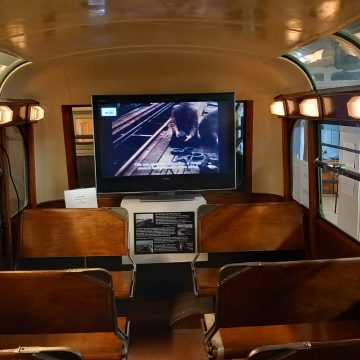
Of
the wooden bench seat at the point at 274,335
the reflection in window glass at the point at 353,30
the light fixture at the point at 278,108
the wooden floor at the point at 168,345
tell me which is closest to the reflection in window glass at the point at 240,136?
the light fixture at the point at 278,108

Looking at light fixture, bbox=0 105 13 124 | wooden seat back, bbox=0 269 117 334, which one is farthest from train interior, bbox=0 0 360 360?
wooden seat back, bbox=0 269 117 334

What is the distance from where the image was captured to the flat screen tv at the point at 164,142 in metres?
3.73

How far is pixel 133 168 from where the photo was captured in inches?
149

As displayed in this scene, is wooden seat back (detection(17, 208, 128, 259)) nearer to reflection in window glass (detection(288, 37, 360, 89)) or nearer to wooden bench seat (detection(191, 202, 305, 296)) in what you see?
wooden bench seat (detection(191, 202, 305, 296))

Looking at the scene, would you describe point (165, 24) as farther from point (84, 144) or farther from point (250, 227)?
point (84, 144)

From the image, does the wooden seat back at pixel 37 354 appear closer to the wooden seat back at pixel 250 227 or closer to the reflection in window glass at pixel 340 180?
the wooden seat back at pixel 250 227

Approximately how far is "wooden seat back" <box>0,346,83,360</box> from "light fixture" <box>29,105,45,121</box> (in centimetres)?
239

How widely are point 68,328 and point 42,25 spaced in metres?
1.42

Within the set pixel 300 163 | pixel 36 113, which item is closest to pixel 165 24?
pixel 36 113

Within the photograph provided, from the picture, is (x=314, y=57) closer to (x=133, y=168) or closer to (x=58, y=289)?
(x=133, y=168)

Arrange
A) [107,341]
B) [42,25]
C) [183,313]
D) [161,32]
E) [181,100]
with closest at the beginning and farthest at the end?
[42,25]
[107,341]
[161,32]
[183,313]
[181,100]

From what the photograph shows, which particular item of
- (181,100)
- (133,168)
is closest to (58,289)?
(133,168)

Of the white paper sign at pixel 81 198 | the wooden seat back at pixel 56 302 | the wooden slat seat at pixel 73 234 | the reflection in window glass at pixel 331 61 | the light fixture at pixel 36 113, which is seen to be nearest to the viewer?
the wooden seat back at pixel 56 302

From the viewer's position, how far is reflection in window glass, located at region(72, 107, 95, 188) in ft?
13.3
